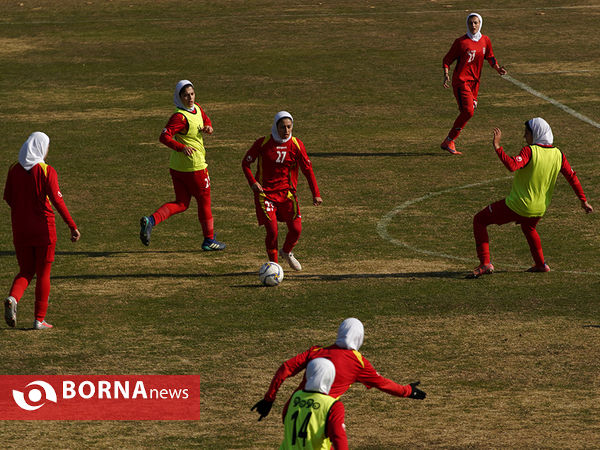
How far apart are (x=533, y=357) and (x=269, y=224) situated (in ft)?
15.9

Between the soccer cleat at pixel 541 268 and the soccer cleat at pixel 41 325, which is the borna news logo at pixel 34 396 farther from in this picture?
the soccer cleat at pixel 541 268

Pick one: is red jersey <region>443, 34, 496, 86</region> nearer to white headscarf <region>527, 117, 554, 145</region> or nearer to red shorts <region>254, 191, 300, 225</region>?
white headscarf <region>527, 117, 554, 145</region>

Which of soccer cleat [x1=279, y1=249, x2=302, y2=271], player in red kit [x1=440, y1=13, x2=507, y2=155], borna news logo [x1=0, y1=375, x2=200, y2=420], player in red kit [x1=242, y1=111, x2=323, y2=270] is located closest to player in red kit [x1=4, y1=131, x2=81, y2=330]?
borna news logo [x1=0, y1=375, x2=200, y2=420]

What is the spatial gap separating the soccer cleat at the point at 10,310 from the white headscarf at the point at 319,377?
5.89 meters

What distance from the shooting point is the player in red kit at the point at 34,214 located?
556 inches

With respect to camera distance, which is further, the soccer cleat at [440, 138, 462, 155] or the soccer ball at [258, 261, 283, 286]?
the soccer cleat at [440, 138, 462, 155]

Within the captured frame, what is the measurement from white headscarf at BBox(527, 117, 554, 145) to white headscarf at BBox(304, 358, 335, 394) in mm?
7841

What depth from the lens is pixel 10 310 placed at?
1411 centimetres

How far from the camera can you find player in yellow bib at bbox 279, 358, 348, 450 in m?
9.13

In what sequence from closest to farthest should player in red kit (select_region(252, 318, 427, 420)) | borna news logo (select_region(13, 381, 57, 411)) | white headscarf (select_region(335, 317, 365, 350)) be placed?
player in red kit (select_region(252, 318, 427, 420))
white headscarf (select_region(335, 317, 365, 350))
borna news logo (select_region(13, 381, 57, 411))

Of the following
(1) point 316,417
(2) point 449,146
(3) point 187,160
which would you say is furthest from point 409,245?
(1) point 316,417

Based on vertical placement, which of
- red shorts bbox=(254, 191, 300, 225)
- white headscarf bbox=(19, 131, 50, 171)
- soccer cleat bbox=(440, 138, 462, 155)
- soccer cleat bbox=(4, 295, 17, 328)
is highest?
white headscarf bbox=(19, 131, 50, 171)

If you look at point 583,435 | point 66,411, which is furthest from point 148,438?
point 583,435

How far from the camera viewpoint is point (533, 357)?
13.4m
